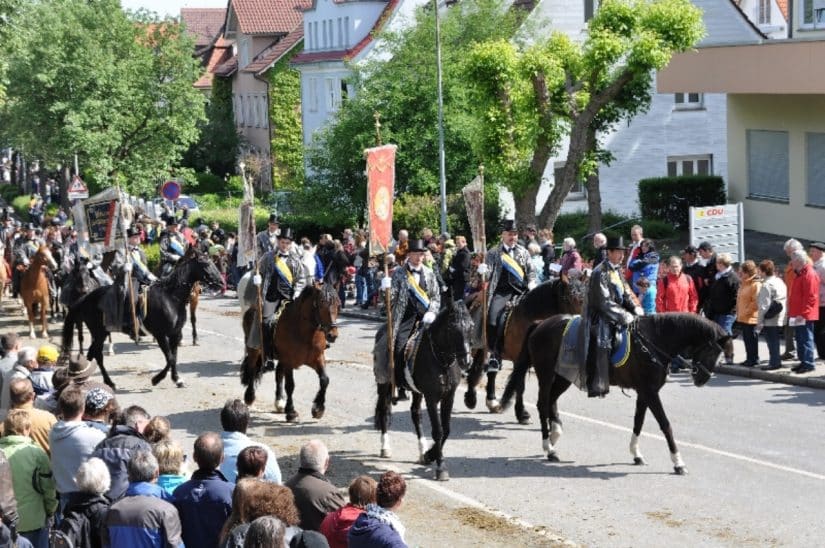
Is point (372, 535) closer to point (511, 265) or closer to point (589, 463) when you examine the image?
point (589, 463)

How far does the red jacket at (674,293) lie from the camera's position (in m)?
21.8

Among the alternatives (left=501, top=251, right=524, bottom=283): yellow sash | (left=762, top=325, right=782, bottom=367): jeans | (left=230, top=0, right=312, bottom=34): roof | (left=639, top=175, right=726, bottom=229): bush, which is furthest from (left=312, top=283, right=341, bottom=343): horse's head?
(left=230, top=0, right=312, bottom=34): roof

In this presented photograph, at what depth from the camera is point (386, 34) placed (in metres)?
43.0

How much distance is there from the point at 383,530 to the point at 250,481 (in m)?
0.87

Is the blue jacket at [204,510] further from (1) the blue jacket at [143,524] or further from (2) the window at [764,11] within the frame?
(2) the window at [764,11]

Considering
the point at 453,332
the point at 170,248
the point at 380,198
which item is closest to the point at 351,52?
the point at 170,248

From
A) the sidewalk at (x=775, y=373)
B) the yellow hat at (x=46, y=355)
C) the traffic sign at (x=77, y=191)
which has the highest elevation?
the traffic sign at (x=77, y=191)

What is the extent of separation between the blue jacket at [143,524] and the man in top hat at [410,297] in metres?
7.15

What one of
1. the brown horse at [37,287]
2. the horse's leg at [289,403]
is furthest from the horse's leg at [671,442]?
the brown horse at [37,287]

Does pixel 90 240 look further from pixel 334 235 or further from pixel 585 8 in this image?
pixel 585 8

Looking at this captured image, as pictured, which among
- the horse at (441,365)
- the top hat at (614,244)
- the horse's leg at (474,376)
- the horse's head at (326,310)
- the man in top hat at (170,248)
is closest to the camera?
the horse at (441,365)

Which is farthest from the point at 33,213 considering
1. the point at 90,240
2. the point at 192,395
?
the point at 192,395

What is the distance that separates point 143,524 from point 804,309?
13.9m

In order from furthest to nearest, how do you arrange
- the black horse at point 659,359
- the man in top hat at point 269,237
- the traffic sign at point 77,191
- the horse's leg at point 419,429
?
the traffic sign at point 77,191 < the man in top hat at point 269,237 < the horse's leg at point 419,429 < the black horse at point 659,359
